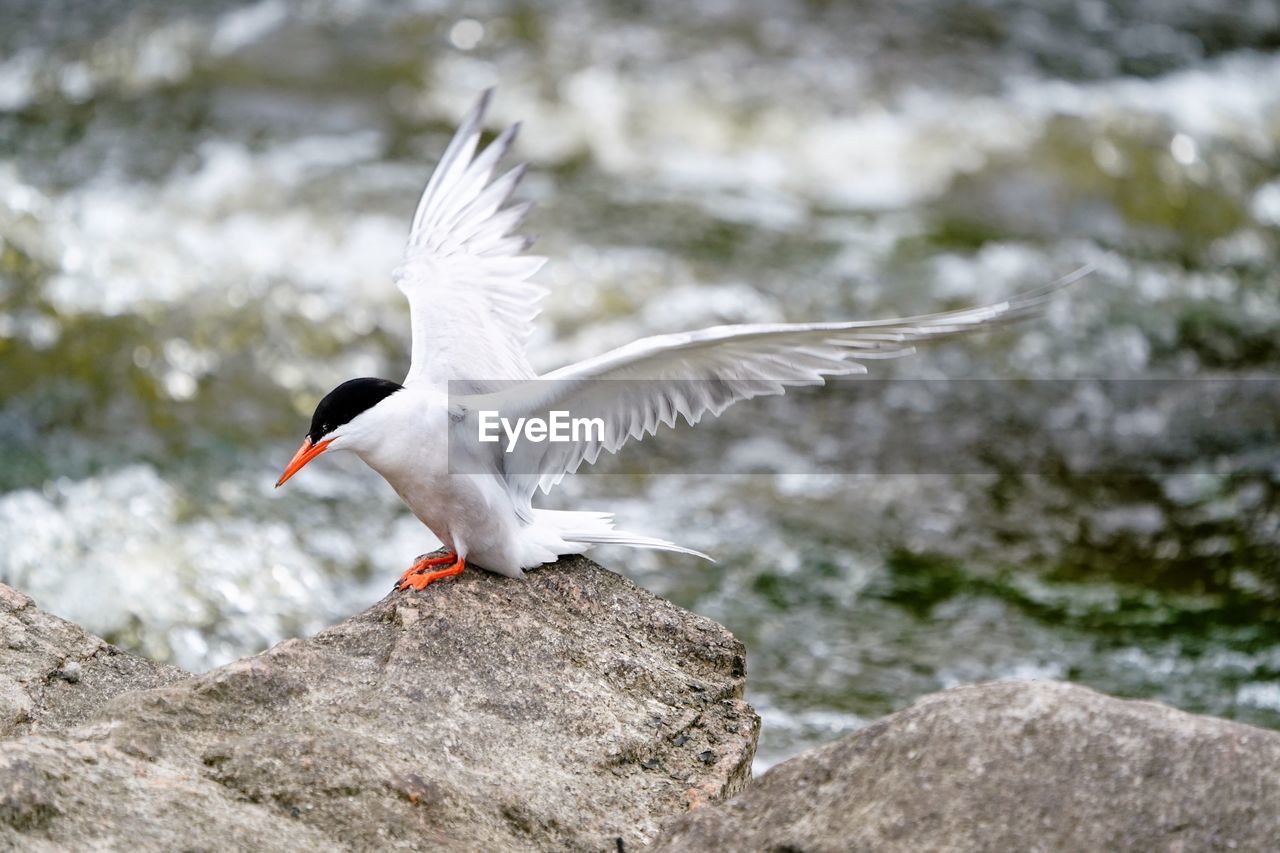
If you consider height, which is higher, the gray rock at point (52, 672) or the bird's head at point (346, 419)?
the bird's head at point (346, 419)

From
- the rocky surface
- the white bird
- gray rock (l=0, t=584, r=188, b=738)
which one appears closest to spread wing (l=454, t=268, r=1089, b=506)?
the white bird

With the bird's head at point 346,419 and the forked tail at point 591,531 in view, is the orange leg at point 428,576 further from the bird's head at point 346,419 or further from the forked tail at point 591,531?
the bird's head at point 346,419

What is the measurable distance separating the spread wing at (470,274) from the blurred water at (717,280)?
241 centimetres

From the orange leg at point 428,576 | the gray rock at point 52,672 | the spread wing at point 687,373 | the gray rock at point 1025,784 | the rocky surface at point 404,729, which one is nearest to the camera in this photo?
the gray rock at point 1025,784

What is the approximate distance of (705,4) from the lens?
44.2ft

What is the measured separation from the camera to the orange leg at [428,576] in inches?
168

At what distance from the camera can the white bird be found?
3770 mm

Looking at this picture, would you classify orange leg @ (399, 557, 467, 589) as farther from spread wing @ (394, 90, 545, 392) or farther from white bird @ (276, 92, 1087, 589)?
spread wing @ (394, 90, 545, 392)

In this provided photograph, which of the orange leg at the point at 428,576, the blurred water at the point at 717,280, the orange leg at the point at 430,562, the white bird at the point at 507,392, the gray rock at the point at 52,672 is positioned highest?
the white bird at the point at 507,392

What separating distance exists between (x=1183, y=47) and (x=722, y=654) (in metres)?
10.5

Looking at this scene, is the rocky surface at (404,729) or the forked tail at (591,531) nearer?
the rocky surface at (404,729)

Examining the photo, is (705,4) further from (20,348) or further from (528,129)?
(20,348)

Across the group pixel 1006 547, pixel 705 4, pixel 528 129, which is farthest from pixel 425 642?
pixel 705 4

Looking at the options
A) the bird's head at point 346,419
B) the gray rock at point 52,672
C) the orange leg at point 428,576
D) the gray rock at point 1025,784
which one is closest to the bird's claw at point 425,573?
the orange leg at point 428,576
